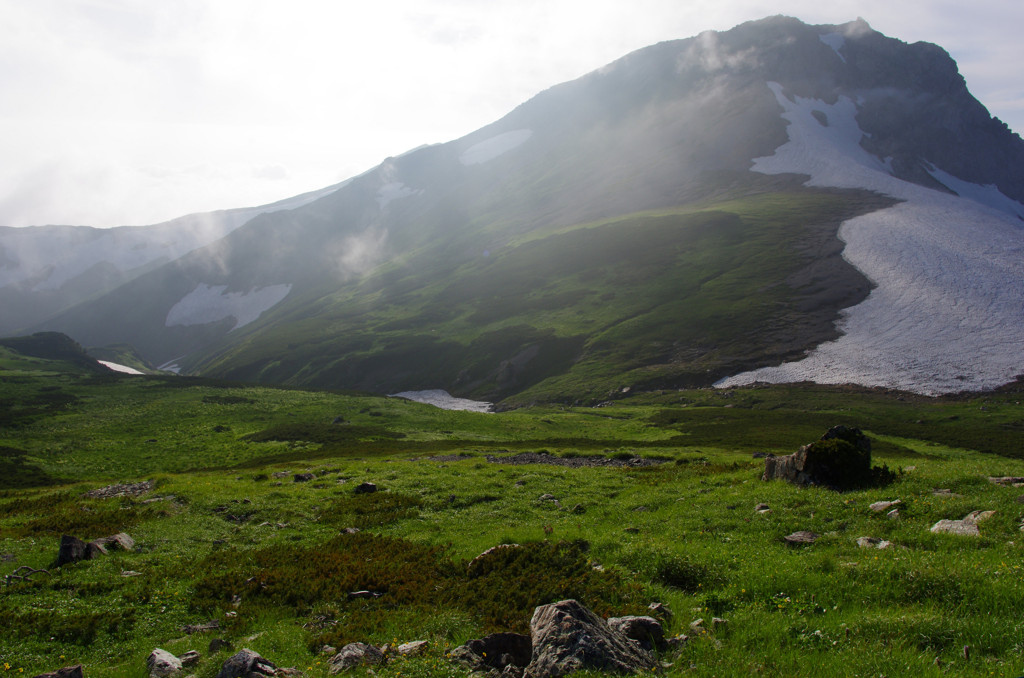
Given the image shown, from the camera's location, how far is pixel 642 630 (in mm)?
10523

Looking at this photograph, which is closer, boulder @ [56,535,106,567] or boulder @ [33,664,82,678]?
boulder @ [33,664,82,678]

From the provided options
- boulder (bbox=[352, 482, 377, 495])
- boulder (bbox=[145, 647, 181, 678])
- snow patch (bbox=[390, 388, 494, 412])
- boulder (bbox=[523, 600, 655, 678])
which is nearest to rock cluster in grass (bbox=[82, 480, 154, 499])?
boulder (bbox=[352, 482, 377, 495])

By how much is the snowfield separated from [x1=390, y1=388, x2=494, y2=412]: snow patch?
160ft

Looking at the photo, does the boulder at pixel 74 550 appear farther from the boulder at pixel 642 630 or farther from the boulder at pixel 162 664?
the boulder at pixel 642 630

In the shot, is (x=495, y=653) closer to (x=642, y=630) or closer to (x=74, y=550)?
(x=642, y=630)

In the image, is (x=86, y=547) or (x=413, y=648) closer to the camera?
(x=413, y=648)

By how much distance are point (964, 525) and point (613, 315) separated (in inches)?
5165

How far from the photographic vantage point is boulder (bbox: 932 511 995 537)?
1309 centimetres

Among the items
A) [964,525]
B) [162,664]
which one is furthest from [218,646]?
[964,525]

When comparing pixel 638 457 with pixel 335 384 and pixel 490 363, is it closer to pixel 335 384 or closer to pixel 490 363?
pixel 490 363

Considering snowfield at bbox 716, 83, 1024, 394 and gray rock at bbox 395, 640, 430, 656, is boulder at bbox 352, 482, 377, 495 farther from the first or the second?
snowfield at bbox 716, 83, 1024, 394

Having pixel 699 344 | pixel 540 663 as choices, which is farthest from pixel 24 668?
pixel 699 344

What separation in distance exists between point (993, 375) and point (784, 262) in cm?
6579

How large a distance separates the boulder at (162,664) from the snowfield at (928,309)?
10025cm
